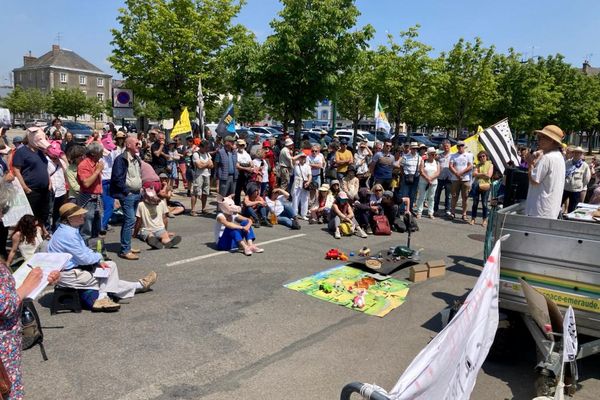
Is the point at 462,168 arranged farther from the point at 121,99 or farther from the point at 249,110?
the point at 249,110

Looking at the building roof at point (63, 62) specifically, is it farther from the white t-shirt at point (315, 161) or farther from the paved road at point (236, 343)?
the paved road at point (236, 343)

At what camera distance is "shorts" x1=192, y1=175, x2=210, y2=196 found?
11281 millimetres

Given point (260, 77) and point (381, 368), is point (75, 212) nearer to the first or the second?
point (381, 368)

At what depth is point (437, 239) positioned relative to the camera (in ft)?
34.2

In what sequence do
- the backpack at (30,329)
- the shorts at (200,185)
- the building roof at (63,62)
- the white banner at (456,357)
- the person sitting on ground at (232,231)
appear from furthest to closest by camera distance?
1. the building roof at (63,62)
2. the shorts at (200,185)
3. the person sitting on ground at (232,231)
4. the backpack at (30,329)
5. the white banner at (456,357)

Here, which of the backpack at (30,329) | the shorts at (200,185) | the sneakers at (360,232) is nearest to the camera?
the backpack at (30,329)

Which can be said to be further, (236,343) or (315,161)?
(315,161)

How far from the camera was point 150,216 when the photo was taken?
8.80 m

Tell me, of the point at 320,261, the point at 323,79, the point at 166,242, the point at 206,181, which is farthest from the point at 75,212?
the point at 323,79

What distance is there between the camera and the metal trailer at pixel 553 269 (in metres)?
4.31

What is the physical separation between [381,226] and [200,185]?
443 centimetres

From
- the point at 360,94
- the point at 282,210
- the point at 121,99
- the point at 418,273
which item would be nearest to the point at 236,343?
the point at 418,273

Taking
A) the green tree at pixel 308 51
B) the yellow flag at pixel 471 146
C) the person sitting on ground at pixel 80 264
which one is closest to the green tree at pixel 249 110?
the green tree at pixel 308 51

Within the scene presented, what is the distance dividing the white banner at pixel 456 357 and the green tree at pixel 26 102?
77.2m
